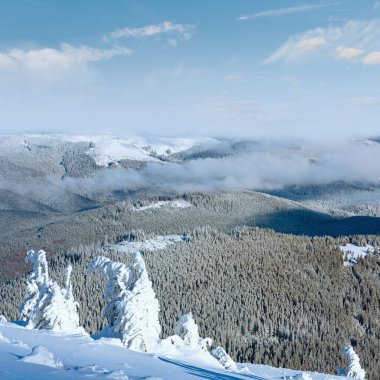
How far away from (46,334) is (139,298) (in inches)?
328

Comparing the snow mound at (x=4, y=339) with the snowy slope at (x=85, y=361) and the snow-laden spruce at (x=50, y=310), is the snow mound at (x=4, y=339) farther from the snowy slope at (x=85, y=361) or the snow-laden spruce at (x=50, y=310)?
the snow-laden spruce at (x=50, y=310)

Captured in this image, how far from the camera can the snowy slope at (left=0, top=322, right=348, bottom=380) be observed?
26.4m

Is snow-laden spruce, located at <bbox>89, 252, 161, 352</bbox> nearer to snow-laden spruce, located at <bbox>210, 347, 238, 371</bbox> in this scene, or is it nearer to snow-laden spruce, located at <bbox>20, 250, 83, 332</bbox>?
snow-laden spruce, located at <bbox>20, 250, 83, 332</bbox>

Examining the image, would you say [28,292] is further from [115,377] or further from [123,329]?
[115,377]

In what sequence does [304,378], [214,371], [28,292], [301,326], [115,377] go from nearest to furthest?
[115,377] → [214,371] → [304,378] → [28,292] → [301,326]

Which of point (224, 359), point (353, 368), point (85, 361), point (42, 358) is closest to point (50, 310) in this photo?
point (42, 358)

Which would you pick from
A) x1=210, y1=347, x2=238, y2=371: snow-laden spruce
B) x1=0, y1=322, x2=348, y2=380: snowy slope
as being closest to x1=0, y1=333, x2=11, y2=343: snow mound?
x1=0, y1=322, x2=348, y2=380: snowy slope

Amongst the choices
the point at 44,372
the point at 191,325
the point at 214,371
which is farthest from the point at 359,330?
the point at 44,372

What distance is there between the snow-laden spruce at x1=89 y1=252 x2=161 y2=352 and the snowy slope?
1.77 metres

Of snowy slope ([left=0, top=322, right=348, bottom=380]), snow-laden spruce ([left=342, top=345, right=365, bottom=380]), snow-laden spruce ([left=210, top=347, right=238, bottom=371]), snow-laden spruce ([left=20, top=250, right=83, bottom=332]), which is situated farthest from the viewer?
snow-laden spruce ([left=342, top=345, right=365, bottom=380])

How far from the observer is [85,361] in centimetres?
2975

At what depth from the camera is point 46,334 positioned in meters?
37.2

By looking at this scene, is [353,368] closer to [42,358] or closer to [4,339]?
[4,339]

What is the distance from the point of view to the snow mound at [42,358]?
92.9 ft
